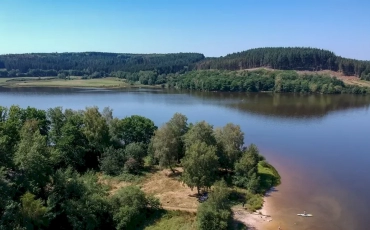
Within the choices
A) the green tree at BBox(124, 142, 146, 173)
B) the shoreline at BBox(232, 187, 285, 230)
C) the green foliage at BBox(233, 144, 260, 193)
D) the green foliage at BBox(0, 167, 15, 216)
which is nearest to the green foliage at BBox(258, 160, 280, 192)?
the green foliage at BBox(233, 144, 260, 193)

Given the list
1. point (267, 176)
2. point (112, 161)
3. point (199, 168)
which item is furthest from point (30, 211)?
point (267, 176)

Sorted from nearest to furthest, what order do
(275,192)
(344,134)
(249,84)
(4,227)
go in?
(4,227) → (275,192) → (344,134) → (249,84)

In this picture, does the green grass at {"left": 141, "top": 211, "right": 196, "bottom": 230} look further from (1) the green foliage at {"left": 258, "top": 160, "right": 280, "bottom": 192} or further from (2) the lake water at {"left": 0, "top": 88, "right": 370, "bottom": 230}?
(1) the green foliage at {"left": 258, "top": 160, "right": 280, "bottom": 192}

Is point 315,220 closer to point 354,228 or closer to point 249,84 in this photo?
point 354,228

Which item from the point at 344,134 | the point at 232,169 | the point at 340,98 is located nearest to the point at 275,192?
the point at 232,169

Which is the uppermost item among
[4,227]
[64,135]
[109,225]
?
[64,135]

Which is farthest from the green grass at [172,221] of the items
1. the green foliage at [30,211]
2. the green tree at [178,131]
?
the green tree at [178,131]
